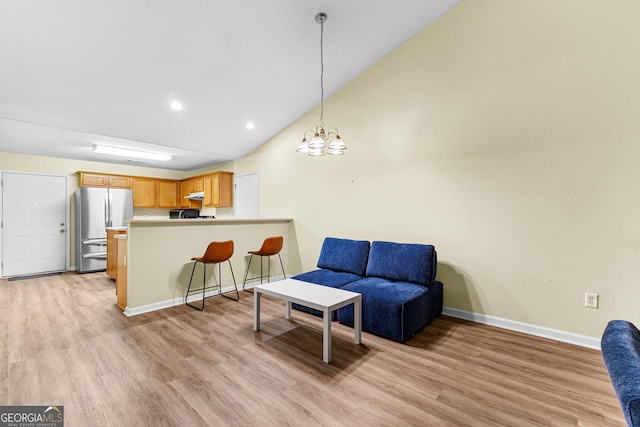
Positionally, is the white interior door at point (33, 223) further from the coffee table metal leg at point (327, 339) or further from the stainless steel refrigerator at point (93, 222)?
the coffee table metal leg at point (327, 339)

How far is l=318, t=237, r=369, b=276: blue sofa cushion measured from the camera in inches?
149

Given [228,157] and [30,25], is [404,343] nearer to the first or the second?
[30,25]

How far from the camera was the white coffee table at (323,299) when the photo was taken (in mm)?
2359

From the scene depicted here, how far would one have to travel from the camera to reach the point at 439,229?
349cm

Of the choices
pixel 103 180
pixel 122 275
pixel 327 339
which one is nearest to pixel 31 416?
pixel 327 339

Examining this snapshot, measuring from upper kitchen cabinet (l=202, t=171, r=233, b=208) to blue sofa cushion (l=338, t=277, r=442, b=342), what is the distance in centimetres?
418

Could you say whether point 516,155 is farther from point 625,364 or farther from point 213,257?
point 213,257

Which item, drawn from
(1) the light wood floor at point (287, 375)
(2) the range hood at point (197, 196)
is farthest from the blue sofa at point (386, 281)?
(2) the range hood at point (197, 196)

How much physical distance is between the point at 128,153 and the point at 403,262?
5444mm

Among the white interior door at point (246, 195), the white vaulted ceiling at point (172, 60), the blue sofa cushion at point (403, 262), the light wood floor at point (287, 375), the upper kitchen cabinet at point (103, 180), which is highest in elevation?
the white vaulted ceiling at point (172, 60)

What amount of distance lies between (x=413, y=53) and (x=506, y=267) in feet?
9.26

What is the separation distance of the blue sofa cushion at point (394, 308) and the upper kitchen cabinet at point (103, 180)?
6.05 m

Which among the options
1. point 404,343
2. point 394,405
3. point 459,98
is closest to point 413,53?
point 459,98

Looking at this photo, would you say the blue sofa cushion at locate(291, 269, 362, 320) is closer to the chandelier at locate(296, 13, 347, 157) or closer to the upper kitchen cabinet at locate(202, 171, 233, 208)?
the chandelier at locate(296, 13, 347, 157)
